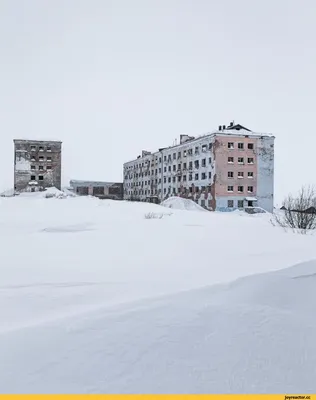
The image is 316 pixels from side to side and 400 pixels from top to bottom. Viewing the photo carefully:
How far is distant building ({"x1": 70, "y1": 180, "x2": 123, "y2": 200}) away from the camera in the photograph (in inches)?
2643

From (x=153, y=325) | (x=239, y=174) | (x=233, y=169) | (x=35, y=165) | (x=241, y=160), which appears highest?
(x=35, y=165)

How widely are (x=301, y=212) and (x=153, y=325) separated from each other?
12.1 m

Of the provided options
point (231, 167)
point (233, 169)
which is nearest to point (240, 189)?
point (233, 169)

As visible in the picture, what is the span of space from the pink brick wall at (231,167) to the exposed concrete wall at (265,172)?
0.79 meters

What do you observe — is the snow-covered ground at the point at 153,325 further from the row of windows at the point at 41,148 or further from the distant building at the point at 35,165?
the row of windows at the point at 41,148

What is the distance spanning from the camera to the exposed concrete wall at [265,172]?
145ft

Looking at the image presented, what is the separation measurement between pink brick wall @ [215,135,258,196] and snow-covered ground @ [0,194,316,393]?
36547 mm

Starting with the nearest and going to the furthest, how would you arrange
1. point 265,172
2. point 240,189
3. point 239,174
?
point 240,189 → point 239,174 → point 265,172

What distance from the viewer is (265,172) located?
44.7 metres

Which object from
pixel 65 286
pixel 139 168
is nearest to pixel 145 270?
pixel 65 286

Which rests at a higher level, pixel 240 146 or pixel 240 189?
pixel 240 146

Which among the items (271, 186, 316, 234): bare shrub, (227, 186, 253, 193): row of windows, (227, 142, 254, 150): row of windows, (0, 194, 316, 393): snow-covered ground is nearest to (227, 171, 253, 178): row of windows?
(227, 186, 253, 193): row of windows

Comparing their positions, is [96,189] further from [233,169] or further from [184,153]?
[233,169]

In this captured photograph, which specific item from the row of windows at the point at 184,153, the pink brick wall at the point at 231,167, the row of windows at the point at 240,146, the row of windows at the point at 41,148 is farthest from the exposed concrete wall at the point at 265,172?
the row of windows at the point at 41,148
